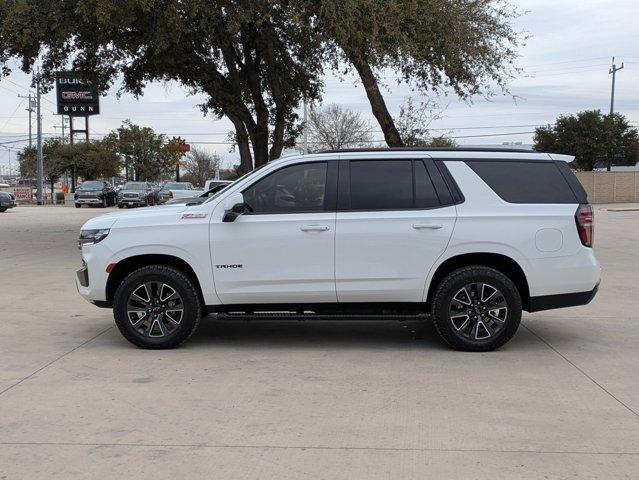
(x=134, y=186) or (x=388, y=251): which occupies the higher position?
(x=134, y=186)

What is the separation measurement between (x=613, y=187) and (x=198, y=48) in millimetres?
39960

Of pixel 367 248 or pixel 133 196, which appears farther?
pixel 133 196

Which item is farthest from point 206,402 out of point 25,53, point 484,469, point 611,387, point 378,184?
point 25,53

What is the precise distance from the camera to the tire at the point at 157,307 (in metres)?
6.80

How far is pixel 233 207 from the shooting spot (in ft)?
22.1

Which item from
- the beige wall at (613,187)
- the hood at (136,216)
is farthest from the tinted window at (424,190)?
the beige wall at (613,187)

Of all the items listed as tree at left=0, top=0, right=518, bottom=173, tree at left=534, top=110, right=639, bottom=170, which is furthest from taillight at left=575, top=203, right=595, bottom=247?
tree at left=534, top=110, right=639, bottom=170

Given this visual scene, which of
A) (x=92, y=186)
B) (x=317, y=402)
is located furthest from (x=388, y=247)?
(x=92, y=186)

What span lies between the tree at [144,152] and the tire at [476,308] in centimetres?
7229

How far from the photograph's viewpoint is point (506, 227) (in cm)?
673

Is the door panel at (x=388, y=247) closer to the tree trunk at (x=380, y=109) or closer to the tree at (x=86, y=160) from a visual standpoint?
the tree trunk at (x=380, y=109)

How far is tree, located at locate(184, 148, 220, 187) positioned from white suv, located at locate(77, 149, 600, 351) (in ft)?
299

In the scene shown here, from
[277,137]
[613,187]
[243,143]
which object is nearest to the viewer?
[277,137]

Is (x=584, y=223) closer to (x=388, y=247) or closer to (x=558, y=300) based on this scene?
(x=558, y=300)
